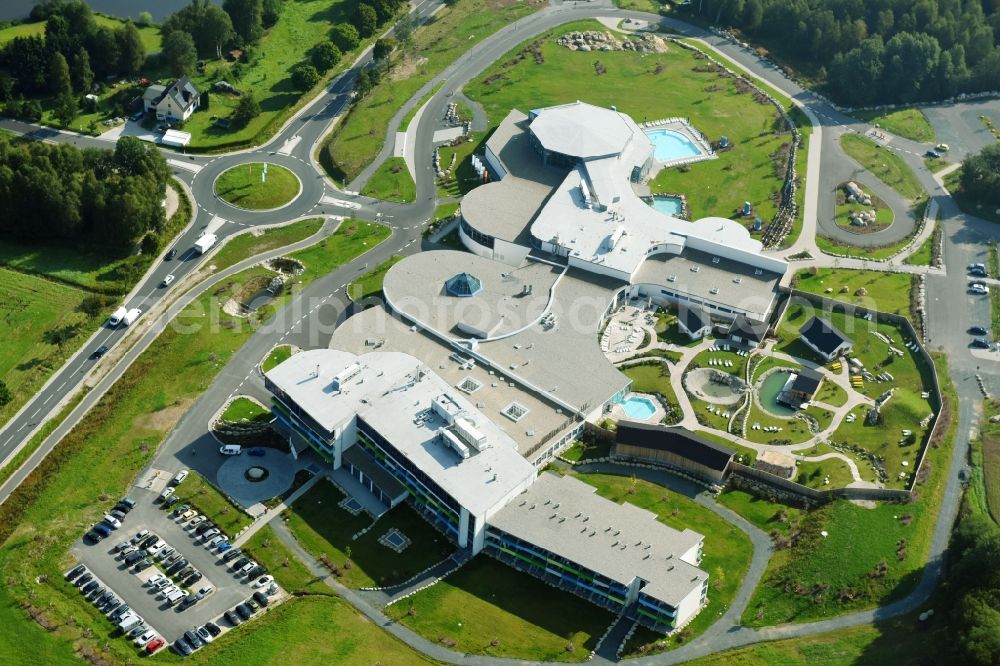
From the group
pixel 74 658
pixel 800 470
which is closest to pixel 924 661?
pixel 800 470

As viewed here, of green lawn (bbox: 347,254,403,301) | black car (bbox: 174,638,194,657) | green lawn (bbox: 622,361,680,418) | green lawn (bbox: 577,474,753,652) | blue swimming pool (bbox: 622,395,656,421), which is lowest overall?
black car (bbox: 174,638,194,657)

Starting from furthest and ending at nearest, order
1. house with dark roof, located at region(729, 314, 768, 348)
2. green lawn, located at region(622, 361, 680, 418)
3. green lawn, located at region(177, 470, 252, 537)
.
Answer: house with dark roof, located at region(729, 314, 768, 348)
green lawn, located at region(622, 361, 680, 418)
green lawn, located at region(177, 470, 252, 537)

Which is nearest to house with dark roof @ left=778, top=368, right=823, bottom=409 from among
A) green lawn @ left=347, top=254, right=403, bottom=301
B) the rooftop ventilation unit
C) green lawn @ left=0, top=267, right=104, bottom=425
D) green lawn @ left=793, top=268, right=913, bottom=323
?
green lawn @ left=793, top=268, right=913, bottom=323

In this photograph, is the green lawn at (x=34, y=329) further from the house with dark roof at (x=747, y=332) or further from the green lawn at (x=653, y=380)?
the house with dark roof at (x=747, y=332)

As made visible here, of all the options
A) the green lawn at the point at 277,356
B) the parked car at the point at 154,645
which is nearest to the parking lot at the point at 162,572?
the parked car at the point at 154,645

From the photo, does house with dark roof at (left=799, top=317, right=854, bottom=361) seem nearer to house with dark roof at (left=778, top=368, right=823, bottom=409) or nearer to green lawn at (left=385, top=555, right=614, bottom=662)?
house with dark roof at (left=778, top=368, right=823, bottom=409)
